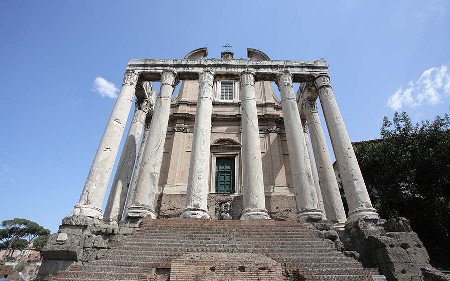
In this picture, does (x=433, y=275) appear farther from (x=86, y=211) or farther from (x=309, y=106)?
(x=309, y=106)

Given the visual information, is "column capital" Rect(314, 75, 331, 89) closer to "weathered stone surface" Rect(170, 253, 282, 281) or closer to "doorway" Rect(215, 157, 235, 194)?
"doorway" Rect(215, 157, 235, 194)

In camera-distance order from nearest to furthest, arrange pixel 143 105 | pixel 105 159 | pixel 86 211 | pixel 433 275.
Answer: pixel 433 275, pixel 86 211, pixel 105 159, pixel 143 105

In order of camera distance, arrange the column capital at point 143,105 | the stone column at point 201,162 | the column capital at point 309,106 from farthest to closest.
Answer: the column capital at point 143,105
the column capital at point 309,106
the stone column at point 201,162

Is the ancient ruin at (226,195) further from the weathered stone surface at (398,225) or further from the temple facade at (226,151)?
the weathered stone surface at (398,225)

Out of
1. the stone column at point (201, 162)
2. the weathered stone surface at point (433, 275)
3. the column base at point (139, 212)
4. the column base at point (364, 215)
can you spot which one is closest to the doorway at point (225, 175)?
the stone column at point (201, 162)

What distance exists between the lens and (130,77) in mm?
15531

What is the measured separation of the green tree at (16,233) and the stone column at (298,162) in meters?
65.8

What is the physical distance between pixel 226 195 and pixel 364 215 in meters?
7.79

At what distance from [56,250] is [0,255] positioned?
7512 cm

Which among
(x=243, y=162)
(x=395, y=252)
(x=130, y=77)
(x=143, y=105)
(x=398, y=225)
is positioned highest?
(x=143, y=105)

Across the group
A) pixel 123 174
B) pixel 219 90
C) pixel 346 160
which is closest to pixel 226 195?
pixel 123 174

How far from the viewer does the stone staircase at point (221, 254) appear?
6211 millimetres

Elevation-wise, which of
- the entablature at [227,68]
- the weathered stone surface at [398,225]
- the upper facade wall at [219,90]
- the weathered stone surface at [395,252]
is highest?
the upper facade wall at [219,90]

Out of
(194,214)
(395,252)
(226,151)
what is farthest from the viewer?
(226,151)
